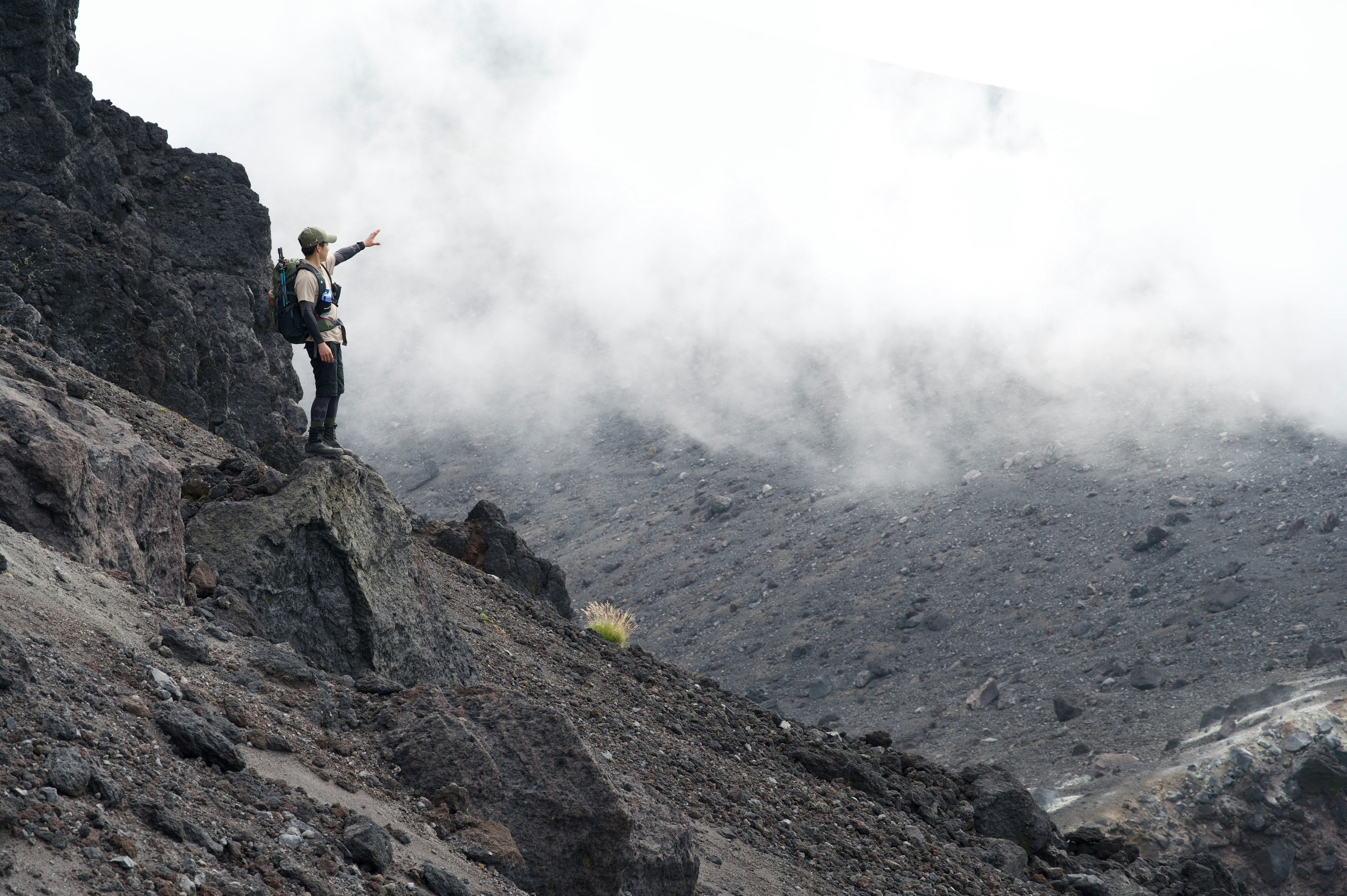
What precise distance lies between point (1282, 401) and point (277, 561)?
33.2m

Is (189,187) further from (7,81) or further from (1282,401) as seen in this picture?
(1282,401)

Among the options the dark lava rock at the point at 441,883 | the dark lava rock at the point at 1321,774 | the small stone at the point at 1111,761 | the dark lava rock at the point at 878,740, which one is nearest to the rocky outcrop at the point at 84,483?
the dark lava rock at the point at 441,883

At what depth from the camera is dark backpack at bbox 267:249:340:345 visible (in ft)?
21.2

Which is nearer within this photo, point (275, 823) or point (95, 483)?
point (275, 823)

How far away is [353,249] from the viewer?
728 cm

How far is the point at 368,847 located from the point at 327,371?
3.69 m

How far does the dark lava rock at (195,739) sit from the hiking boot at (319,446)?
3284mm

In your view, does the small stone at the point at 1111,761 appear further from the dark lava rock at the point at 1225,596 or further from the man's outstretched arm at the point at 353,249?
the man's outstretched arm at the point at 353,249

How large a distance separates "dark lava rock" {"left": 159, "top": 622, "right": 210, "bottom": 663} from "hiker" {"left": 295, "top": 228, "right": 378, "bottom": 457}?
79.9 inches

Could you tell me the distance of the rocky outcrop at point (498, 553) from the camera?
1258cm

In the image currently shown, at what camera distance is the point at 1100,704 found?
20.3m

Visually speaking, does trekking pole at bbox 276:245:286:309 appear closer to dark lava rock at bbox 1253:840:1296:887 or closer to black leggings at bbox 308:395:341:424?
black leggings at bbox 308:395:341:424

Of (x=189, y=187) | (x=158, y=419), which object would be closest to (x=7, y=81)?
(x=189, y=187)

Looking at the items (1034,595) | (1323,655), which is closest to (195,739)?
(1323,655)
